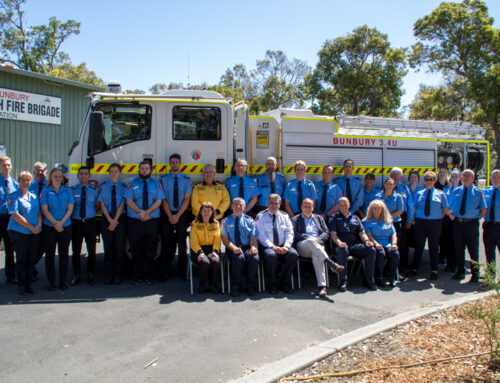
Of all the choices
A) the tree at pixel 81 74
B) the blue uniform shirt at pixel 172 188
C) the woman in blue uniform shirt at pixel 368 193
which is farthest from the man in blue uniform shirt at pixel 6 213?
the tree at pixel 81 74

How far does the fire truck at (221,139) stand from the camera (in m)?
7.03

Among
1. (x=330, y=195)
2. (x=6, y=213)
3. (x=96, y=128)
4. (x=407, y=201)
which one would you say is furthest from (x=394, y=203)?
(x=6, y=213)

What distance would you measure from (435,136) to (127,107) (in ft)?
21.9

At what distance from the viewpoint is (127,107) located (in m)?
7.04

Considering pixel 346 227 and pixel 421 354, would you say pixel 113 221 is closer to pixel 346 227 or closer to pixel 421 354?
pixel 346 227

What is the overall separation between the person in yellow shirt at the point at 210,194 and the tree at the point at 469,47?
20893mm

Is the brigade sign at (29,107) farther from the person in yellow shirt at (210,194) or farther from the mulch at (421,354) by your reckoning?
the mulch at (421,354)

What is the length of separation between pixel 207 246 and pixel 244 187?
49.7 inches

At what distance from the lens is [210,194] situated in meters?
7.03

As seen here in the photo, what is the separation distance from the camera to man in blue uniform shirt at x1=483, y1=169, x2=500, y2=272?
6.78 metres

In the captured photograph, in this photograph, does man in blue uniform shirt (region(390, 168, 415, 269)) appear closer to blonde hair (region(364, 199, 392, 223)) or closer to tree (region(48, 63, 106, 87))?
blonde hair (region(364, 199, 392, 223))

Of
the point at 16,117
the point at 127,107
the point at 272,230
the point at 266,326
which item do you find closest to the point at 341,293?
the point at 272,230

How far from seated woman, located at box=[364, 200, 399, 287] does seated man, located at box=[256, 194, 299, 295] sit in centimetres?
143

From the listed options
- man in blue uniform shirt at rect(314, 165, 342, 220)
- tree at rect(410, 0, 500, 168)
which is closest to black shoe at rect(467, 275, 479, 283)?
man in blue uniform shirt at rect(314, 165, 342, 220)
